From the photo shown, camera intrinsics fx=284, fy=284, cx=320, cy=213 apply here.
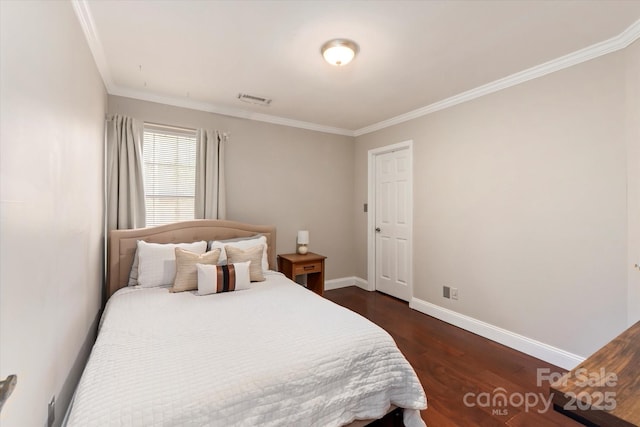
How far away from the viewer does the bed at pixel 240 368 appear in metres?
1.13

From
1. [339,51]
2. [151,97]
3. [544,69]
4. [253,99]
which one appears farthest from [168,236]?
[544,69]

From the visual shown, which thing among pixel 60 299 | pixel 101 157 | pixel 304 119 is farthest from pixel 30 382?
pixel 304 119

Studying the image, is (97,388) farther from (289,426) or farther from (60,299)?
(289,426)

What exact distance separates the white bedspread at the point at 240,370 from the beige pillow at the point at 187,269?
1.21 feet

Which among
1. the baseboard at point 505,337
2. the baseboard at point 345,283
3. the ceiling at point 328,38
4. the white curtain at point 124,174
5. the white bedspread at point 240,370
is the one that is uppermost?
the ceiling at point 328,38

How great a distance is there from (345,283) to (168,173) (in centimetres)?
293

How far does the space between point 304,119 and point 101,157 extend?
235 cm

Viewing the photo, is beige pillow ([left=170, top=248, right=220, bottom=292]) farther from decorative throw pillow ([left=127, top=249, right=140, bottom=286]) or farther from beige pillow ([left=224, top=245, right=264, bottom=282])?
decorative throw pillow ([left=127, top=249, right=140, bottom=286])

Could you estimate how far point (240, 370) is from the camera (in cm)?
130

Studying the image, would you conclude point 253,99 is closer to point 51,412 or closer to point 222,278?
point 222,278

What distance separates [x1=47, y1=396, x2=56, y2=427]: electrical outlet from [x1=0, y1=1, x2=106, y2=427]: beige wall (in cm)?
4

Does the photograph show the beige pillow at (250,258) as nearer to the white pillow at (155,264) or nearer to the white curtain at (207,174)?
the white pillow at (155,264)

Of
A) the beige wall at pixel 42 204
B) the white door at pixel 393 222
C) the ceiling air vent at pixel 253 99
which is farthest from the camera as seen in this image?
the white door at pixel 393 222

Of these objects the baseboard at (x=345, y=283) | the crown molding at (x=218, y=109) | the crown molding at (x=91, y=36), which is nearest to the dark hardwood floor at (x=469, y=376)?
the baseboard at (x=345, y=283)
